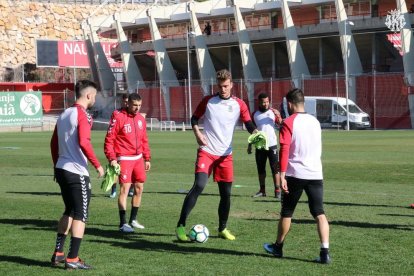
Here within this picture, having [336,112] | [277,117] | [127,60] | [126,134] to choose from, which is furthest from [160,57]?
[126,134]

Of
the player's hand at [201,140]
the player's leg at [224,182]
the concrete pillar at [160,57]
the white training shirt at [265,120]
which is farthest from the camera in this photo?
the concrete pillar at [160,57]

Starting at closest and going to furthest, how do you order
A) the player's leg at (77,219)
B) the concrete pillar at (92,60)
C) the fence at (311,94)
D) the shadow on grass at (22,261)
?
the player's leg at (77,219) < the shadow on grass at (22,261) < the fence at (311,94) < the concrete pillar at (92,60)

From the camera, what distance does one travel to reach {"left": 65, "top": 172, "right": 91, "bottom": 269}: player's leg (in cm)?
866

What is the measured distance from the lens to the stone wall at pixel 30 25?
3465 inches

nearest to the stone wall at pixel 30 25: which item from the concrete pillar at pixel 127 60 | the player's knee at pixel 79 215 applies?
the concrete pillar at pixel 127 60

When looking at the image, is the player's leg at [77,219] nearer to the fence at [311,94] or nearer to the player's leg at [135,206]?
the player's leg at [135,206]

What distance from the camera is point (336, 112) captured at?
53.4m

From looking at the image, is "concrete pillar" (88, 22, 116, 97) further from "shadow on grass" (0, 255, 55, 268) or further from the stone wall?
"shadow on grass" (0, 255, 55, 268)

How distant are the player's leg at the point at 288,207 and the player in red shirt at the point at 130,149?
296cm

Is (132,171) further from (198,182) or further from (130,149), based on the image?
(198,182)

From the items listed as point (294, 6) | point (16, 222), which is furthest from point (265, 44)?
point (16, 222)

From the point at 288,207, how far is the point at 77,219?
89.4 inches

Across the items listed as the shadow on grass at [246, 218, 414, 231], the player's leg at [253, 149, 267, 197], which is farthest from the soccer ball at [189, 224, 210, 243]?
the player's leg at [253, 149, 267, 197]

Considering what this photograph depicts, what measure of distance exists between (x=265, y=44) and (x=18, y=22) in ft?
112
